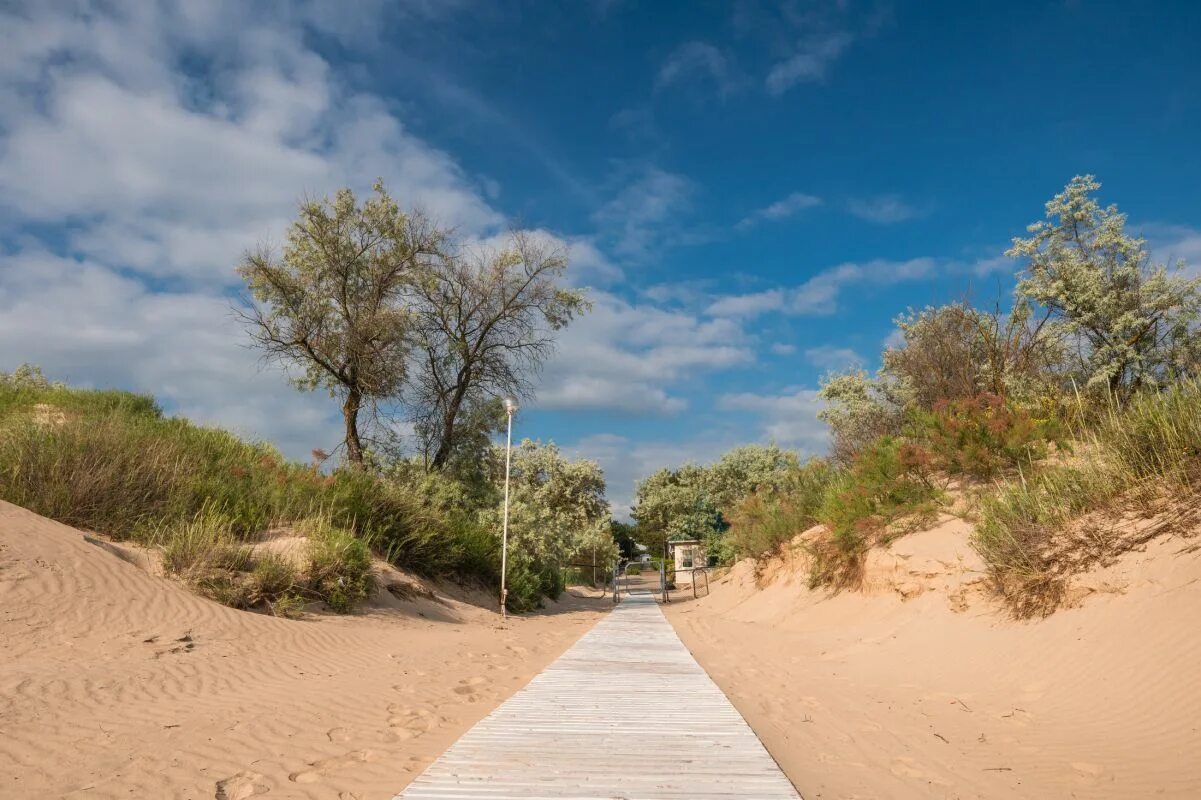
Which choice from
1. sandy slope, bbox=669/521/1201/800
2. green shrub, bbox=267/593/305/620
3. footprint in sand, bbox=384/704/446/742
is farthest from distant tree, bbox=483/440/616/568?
footprint in sand, bbox=384/704/446/742

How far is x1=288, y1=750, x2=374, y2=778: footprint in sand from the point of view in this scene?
4.21 metres

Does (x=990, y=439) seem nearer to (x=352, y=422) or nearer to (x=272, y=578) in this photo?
(x=272, y=578)

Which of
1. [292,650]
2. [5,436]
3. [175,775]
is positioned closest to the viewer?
[175,775]

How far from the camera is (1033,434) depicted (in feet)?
40.1

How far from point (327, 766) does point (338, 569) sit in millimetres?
7781

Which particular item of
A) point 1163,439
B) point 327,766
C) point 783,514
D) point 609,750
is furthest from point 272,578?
point 783,514

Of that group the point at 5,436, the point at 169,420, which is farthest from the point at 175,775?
the point at 169,420

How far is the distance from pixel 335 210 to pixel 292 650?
16.3 m

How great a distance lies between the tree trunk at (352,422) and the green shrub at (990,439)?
1648 cm

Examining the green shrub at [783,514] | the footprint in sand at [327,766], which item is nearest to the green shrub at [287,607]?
the footprint in sand at [327,766]

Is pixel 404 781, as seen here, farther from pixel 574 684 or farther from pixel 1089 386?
pixel 1089 386

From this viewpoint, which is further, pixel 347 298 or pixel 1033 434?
pixel 347 298

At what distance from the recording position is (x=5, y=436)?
1134 cm

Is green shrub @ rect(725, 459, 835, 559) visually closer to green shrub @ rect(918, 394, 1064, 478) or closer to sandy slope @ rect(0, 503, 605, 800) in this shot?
green shrub @ rect(918, 394, 1064, 478)
